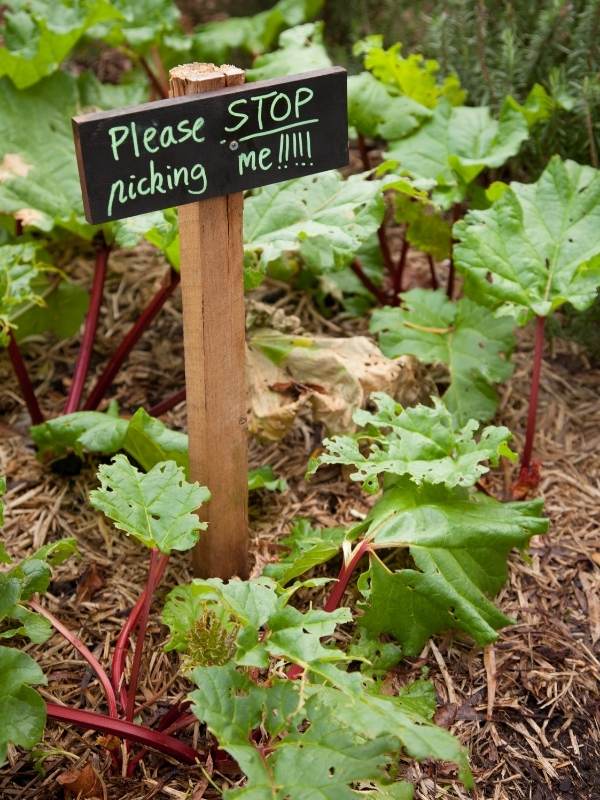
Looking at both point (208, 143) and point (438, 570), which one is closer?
point (208, 143)

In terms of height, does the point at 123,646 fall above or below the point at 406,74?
below

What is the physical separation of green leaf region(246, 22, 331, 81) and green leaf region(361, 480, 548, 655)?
1.37 meters

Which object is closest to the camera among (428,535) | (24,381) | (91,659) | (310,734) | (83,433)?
(310,734)

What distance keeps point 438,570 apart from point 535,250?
86 cm

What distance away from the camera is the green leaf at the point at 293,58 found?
2762 mm

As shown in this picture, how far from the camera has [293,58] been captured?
9.15ft

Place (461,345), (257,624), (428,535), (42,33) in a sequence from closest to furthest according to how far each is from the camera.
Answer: (257,624) < (428,535) < (461,345) < (42,33)

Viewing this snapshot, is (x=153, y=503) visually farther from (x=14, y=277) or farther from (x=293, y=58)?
(x=293, y=58)

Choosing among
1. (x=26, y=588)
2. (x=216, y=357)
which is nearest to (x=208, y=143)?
(x=216, y=357)

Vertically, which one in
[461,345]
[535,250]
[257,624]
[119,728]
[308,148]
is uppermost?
[308,148]

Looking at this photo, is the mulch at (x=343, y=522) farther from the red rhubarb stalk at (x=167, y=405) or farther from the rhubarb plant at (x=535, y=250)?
the rhubarb plant at (x=535, y=250)

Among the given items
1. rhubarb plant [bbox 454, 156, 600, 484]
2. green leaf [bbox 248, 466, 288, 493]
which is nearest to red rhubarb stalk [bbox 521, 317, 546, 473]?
rhubarb plant [bbox 454, 156, 600, 484]

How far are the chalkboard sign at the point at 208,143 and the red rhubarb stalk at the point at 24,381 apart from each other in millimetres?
854

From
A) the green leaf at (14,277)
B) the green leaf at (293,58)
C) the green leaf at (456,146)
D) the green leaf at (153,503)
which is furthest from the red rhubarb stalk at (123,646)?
the green leaf at (293,58)
